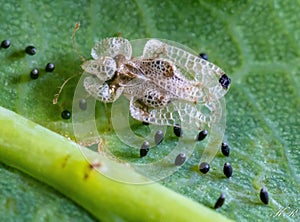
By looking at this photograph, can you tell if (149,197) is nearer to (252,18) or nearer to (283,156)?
(283,156)

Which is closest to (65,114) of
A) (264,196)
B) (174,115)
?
(174,115)

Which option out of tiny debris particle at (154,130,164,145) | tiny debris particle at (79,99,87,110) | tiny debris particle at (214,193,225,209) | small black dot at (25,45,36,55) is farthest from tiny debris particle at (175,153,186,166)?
small black dot at (25,45,36,55)

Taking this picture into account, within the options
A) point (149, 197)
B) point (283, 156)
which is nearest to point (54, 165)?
point (149, 197)

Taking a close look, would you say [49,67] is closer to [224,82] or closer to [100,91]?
[100,91]

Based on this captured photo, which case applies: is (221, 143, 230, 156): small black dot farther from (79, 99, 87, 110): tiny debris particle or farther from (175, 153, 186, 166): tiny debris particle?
(79, 99, 87, 110): tiny debris particle

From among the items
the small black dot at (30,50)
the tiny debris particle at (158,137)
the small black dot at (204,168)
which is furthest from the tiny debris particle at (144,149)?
the small black dot at (30,50)

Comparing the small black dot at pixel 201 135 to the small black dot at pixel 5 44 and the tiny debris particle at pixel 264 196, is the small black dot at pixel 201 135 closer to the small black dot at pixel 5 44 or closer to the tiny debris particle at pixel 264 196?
the tiny debris particle at pixel 264 196
